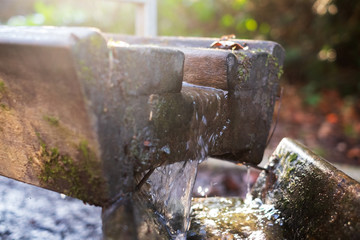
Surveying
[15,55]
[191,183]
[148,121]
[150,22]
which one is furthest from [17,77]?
[150,22]

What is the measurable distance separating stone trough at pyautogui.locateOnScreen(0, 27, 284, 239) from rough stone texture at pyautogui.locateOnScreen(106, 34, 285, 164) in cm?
1

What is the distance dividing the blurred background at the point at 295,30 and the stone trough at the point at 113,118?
438cm

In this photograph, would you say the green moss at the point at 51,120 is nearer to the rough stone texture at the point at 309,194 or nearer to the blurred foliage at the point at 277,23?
the rough stone texture at the point at 309,194

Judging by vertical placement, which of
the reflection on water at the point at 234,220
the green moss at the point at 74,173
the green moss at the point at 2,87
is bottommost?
Answer: the reflection on water at the point at 234,220

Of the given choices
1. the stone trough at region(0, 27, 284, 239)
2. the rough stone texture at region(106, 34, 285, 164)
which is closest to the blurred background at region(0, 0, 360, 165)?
the rough stone texture at region(106, 34, 285, 164)

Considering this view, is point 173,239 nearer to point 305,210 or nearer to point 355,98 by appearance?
point 305,210

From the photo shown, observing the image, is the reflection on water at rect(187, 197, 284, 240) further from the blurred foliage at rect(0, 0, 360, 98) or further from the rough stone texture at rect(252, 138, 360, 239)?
the blurred foliage at rect(0, 0, 360, 98)

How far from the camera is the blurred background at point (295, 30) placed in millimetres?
6773

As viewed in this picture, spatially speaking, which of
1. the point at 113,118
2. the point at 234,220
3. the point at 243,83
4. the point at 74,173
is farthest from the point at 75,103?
the point at 234,220

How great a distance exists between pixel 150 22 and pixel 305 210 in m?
3.34

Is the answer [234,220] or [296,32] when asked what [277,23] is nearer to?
[296,32]

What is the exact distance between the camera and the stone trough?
1.32 meters

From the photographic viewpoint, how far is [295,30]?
851cm

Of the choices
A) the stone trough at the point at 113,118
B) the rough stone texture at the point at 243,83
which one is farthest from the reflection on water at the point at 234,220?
the rough stone texture at the point at 243,83
